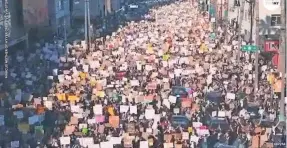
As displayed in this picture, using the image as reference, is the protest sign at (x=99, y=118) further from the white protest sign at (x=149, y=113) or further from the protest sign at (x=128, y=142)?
the protest sign at (x=128, y=142)

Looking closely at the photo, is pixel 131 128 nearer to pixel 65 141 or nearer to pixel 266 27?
pixel 65 141

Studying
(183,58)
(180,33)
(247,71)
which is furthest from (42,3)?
(247,71)

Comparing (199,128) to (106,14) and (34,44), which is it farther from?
(106,14)

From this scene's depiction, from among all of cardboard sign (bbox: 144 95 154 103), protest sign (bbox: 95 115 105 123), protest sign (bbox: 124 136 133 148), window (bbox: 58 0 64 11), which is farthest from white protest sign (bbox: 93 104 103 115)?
window (bbox: 58 0 64 11)

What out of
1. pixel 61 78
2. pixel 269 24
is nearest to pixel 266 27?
pixel 269 24

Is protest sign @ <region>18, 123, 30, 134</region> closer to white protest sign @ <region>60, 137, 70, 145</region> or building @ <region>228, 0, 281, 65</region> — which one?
white protest sign @ <region>60, 137, 70, 145</region>

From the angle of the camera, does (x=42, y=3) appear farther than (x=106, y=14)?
No
